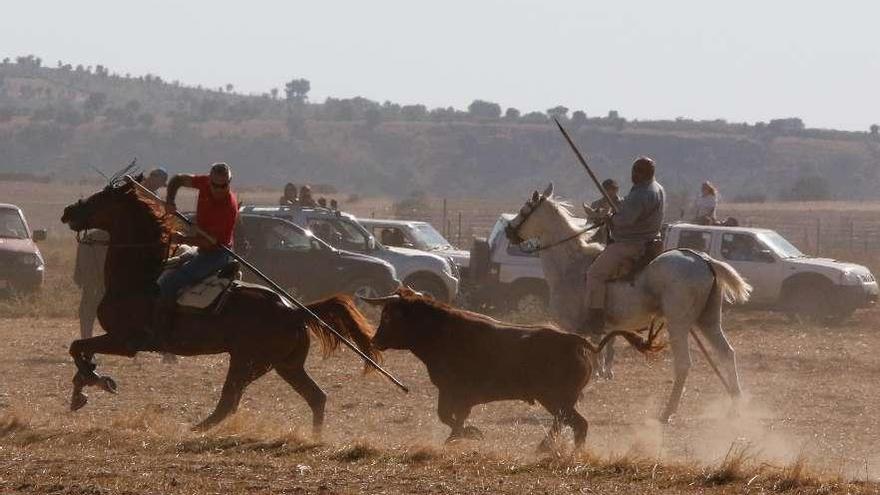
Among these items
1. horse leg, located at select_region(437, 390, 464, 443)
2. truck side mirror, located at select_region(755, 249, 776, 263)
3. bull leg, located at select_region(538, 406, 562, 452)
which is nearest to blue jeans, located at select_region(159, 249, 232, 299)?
horse leg, located at select_region(437, 390, 464, 443)

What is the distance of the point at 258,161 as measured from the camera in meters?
118

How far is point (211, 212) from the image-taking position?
13.4 m

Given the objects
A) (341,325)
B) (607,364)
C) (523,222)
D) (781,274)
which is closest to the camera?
(341,325)

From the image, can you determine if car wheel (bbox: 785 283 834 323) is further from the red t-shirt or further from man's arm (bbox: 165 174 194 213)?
man's arm (bbox: 165 174 194 213)

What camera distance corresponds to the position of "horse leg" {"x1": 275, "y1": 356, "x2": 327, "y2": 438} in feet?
43.7

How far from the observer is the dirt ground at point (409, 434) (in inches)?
415

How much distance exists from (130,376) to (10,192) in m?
60.7

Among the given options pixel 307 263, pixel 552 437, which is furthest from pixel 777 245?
pixel 552 437

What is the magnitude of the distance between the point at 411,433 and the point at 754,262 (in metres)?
15.1

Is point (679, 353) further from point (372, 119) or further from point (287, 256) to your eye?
point (372, 119)

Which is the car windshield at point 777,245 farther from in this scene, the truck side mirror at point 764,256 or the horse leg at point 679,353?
the horse leg at point 679,353

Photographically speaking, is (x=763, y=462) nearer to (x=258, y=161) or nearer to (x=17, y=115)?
(x=258, y=161)

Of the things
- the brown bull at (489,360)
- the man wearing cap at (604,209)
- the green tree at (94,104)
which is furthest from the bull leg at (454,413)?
the green tree at (94,104)

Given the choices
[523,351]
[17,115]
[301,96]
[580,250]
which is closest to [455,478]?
[523,351]
